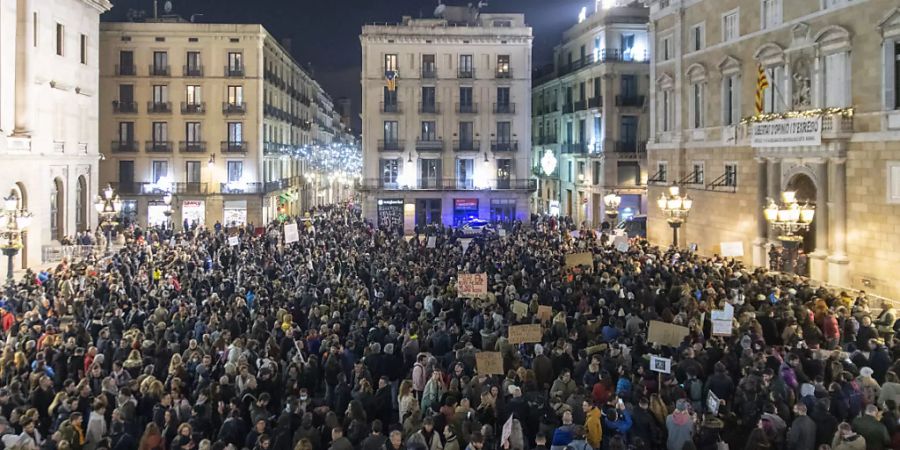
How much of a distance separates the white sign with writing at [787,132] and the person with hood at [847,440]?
18953 mm

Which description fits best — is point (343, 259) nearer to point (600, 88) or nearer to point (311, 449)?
point (311, 449)

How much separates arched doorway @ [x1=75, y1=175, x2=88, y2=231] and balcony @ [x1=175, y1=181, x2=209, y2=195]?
12.9m

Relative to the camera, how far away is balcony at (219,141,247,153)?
55.0 meters

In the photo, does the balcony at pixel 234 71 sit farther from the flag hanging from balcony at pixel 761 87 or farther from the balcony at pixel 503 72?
the flag hanging from balcony at pixel 761 87

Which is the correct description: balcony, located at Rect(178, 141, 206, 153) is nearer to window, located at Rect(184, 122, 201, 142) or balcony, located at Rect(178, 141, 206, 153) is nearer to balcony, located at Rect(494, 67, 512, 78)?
window, located at Rect(184, 122, 201, 142)

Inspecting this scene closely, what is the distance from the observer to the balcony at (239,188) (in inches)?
2152

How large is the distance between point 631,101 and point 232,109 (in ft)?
87.4

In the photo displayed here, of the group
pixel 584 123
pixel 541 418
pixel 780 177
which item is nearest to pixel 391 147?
pixel 584 123

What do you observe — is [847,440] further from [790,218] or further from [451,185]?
[451,185]

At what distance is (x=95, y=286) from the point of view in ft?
72.4

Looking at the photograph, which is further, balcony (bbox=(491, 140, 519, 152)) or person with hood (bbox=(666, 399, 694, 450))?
balcony (bbox=(491, 140, 519, 152))

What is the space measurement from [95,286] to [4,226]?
368 centimetres

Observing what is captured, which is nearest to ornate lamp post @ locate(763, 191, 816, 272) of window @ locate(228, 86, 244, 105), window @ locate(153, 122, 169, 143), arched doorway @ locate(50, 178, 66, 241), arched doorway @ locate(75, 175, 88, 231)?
arched doorway @ locate(50, 178, 66, 241)

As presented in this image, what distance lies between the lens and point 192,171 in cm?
5450
